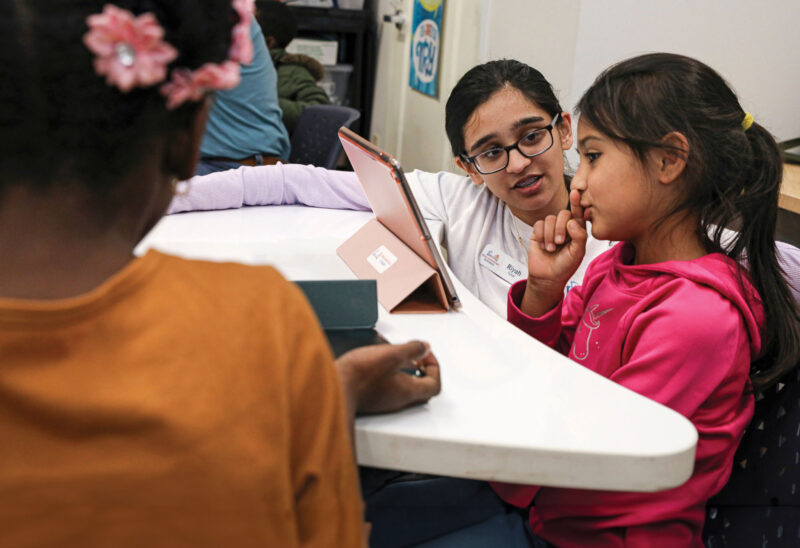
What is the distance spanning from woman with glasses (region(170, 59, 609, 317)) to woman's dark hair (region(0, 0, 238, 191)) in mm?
1055

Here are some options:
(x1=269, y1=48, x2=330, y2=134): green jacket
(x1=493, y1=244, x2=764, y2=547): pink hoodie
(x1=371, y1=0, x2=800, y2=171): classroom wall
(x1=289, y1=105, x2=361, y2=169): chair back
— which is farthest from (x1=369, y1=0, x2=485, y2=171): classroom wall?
(x1=493, y1=244, x2=764, y2=547): pink hoodie

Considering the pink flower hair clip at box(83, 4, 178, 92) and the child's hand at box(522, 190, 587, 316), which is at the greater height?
the pink flower hair clip at box(83, 4, 178, 92)

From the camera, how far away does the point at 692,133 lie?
42.9 inches

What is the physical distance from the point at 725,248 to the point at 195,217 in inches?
41.7

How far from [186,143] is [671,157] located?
2.52 feet

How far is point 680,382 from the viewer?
96 centimetres

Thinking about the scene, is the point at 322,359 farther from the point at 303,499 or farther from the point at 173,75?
the point at 173,75

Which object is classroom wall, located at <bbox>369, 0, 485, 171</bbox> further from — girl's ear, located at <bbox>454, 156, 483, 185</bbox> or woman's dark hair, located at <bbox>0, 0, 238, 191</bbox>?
woman's dark hair, located at <bbox>0, 0, 238, 191</bbox>

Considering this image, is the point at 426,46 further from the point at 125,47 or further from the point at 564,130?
the point at 125,47

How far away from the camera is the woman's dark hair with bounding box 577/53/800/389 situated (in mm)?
1090

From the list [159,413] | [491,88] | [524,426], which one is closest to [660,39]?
[491,88]

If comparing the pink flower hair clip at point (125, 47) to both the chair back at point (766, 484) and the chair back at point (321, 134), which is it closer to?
the chair back at point (766, 484)

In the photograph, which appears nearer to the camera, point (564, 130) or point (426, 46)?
point (564, 130)

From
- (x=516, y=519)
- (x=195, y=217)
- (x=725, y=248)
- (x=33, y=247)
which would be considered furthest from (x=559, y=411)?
(x=195, y=217)
